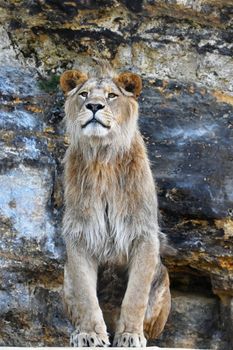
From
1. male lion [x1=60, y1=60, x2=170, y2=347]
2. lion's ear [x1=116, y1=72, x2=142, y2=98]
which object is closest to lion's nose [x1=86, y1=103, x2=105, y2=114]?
male lion [x1=60, y1=60, x2=170, y2=347]

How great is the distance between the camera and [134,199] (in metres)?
8.05

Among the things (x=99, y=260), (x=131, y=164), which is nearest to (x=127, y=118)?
(x=131, y=164)

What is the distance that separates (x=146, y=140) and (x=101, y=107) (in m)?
2.00

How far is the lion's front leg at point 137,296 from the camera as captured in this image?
7.75m

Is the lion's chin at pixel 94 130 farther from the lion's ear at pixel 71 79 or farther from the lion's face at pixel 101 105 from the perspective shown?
the lion's ear at pixel 71 79

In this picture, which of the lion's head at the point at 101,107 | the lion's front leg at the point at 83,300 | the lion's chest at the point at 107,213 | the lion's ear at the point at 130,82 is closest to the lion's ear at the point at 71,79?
the lion's head at the point at 101,107

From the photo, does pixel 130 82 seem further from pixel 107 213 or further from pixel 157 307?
pixel 157 307

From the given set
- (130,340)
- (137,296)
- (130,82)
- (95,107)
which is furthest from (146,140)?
(130,340)

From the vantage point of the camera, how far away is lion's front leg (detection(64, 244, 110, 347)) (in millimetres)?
7684

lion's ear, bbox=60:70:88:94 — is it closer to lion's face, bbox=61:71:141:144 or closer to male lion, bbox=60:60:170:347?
lion's face, bbox=61:71:141:144

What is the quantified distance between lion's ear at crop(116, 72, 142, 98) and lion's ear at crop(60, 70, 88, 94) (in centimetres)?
27

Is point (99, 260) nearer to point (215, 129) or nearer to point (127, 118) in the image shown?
point (127, 118)

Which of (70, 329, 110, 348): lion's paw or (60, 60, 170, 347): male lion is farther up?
(60, 60, 170, 347): male lion

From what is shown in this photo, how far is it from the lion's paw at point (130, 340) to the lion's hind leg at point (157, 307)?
41cm
